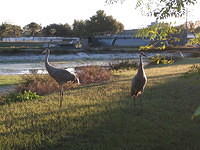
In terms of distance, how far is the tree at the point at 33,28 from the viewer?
347ft

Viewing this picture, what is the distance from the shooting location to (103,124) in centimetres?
748

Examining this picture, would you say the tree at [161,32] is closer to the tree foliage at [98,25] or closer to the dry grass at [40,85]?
the dry grass at [40,85]

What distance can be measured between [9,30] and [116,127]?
99956mm

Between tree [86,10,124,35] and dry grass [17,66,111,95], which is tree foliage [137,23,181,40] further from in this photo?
tree [86,10,124,35]

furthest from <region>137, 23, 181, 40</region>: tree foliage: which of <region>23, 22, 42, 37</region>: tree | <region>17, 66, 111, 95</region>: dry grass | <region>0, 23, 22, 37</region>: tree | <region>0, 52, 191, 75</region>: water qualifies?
<region>23, 22, 42, 37</region>: tree

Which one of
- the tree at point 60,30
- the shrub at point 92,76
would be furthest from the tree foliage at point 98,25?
the shrub at point 92,76

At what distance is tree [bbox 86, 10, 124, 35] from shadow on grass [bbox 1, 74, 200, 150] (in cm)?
7819

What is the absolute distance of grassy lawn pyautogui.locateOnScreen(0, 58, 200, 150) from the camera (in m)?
6.20

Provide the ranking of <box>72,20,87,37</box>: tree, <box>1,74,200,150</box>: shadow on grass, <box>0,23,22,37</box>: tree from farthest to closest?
<box>0,23,22,37</box>: tree → <box>72,20,87,37</box>: tree → <box>1,74,200,150</box>: shadow on grass

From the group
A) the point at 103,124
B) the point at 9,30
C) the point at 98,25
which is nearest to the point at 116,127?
the point at 103,124

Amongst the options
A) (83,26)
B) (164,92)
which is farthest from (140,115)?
(83,26)

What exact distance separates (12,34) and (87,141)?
102 meters

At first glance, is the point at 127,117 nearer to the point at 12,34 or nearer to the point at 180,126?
the point at 180,126

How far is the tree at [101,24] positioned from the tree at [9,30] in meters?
27.4
